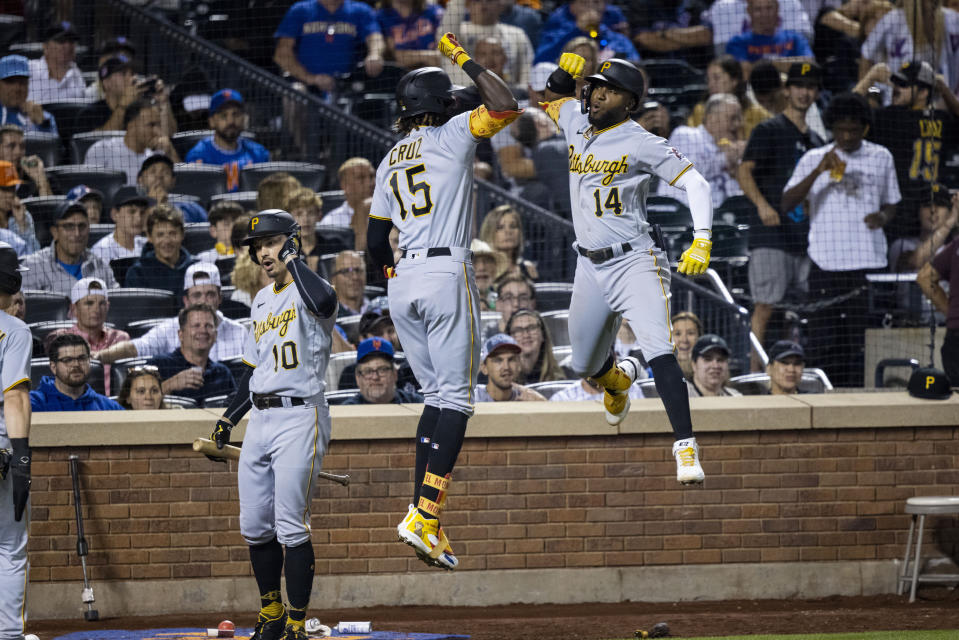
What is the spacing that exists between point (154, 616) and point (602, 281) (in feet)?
12.9

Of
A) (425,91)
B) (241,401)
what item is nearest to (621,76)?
(425,91)

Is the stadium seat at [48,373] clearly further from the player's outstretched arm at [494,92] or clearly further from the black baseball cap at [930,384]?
the black baseball cap at [930,384]

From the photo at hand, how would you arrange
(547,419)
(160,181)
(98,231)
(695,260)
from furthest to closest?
(160,181), (98,231), (547,419), (695,260)

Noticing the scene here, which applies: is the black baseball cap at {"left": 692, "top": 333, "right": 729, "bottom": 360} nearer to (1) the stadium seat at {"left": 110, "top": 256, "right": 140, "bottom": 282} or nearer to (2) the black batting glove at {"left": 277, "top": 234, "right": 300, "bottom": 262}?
(2) the black batting glove at {"left": 277, "top": 234, "right": 300, "bottom": 262}

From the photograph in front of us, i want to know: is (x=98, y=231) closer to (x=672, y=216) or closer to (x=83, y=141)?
(x=83, y=141)

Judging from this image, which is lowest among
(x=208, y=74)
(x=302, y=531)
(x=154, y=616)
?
(x=154, y=616)

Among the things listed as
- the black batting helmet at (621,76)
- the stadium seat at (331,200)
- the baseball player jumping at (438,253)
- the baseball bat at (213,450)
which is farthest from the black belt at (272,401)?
the stadium seat at (331,200)

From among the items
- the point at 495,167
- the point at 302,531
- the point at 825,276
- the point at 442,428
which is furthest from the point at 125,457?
the point at 825,276

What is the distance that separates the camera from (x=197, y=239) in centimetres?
1065

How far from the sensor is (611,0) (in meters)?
13.6

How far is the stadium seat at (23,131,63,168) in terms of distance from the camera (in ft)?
38.3

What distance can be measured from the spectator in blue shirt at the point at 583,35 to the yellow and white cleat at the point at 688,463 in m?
7.01

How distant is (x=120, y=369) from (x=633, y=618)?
3.77 m

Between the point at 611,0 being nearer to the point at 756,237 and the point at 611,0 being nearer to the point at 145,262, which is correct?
the point at 756,237
